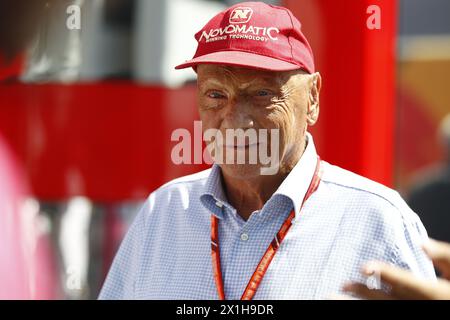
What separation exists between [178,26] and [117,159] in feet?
1.28

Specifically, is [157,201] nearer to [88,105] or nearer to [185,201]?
[185,201]

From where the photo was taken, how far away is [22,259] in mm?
2010

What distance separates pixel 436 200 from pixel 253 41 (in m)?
1.19

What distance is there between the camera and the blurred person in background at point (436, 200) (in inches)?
76.4

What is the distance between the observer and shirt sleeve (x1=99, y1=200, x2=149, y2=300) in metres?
1.47

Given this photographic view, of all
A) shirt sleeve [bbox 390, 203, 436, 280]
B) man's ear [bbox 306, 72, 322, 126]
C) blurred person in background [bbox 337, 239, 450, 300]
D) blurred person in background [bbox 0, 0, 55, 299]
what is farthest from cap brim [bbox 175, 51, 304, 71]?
blurred person in background [bbox 0, 0, 55, 299]

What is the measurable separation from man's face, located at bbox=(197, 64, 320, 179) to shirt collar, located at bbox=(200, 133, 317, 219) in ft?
0.09

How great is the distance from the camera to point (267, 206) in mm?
1354

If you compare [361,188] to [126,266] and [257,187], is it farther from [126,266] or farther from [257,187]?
[126,266]

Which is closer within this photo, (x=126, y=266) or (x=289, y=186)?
(x=289, y=186)

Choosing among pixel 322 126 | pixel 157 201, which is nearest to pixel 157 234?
pixel 157 201

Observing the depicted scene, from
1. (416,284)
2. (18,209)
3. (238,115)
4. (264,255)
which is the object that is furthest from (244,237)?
(18,209)

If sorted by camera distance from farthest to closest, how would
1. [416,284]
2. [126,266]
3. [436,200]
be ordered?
[436,200], [126,266], [416,284]

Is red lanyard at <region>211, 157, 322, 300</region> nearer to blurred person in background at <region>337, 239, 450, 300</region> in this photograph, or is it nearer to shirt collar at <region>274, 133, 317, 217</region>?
shirt collar at <region>274, 133, 317, 217</region>
